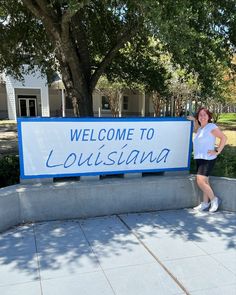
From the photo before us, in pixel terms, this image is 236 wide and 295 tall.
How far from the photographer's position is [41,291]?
10.8 ft

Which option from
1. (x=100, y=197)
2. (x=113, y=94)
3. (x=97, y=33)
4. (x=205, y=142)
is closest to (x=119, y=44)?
(x=97, y=33)

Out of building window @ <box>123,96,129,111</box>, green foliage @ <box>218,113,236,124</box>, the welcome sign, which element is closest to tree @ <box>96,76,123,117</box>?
building window @ <box>123,96,129,111</box>

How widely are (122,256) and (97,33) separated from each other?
6.99 meters

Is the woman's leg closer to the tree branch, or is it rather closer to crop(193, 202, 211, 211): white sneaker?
crop(193, 202, 211, 211): white sneaker

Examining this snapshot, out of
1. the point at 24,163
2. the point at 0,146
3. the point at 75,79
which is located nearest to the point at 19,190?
the point at 24,163

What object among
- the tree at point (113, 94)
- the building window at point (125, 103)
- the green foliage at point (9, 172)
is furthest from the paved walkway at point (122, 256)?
the building window at point (125, 103)

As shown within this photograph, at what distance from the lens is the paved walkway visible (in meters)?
3.39

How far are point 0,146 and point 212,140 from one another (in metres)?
10.2

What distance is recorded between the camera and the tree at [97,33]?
5.06 meters

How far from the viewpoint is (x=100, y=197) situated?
5.23 metres

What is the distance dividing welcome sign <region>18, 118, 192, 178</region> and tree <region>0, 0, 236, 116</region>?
1391 millimetres

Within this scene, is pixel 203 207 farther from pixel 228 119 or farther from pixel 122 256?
pixel 228 119

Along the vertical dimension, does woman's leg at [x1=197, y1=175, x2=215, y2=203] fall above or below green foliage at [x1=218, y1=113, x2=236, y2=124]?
above

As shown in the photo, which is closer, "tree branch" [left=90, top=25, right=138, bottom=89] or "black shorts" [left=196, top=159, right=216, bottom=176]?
"black shorts" [left=196, top=159, right=216, bottom=176]
